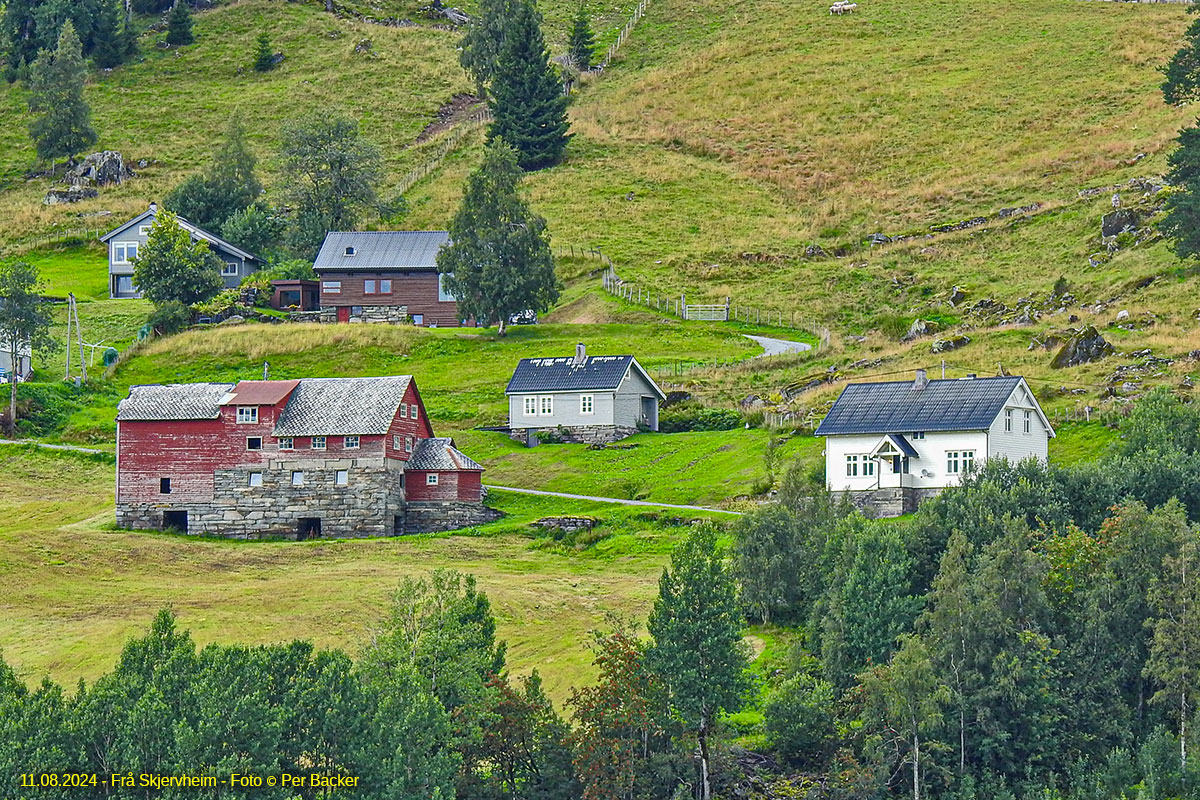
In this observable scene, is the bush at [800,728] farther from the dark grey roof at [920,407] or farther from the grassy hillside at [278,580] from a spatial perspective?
the dark grey roof at [920,407]

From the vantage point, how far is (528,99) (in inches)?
6073

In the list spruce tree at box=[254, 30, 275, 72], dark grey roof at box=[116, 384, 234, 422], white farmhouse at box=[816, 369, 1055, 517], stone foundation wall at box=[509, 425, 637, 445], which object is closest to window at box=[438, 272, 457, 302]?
stone foundation wall at box=[509, 425, 637, 445]

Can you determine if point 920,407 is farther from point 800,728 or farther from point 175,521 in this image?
point 175,521

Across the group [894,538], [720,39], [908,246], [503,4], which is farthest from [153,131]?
[894,538]

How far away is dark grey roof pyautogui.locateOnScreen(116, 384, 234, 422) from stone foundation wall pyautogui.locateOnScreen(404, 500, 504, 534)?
1056 cm

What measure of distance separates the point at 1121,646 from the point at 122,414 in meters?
48.5

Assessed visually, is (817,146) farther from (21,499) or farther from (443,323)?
(21,499)

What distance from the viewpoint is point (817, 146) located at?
6220 inches

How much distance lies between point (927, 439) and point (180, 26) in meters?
134

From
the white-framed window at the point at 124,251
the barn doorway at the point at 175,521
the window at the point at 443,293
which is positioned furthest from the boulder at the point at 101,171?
the barn doorway at the point at 175,521

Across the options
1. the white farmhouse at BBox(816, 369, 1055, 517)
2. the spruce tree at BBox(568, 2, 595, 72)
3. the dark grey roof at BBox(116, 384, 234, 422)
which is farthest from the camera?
the spruce tree at BBox(568, 2, 595, 72)

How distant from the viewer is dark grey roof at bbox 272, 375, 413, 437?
275 feet

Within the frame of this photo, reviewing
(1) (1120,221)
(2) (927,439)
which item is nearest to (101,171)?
(1) (1120,221)

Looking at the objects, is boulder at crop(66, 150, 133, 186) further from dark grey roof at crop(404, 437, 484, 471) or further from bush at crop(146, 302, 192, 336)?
dark grey roof at crop(404, 437, 484, 471)
